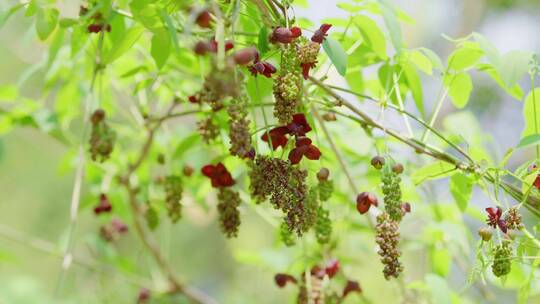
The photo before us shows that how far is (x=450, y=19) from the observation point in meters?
8.13

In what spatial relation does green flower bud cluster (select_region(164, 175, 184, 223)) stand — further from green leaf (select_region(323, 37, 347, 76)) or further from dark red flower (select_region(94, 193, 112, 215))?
green leaf (select_region(323, 37, 347, 76))

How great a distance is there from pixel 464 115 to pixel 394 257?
0.95m

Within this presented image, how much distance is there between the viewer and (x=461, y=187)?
1.14 meters

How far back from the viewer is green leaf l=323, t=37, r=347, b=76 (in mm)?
903

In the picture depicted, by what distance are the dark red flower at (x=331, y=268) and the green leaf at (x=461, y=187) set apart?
256 mm

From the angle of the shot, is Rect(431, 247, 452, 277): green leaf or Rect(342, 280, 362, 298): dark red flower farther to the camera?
Rect(431, 247, 452, 277): green leaf

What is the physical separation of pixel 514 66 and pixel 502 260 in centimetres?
24

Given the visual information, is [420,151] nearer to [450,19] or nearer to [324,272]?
[324,272]

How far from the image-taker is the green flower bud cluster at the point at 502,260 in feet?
3.08

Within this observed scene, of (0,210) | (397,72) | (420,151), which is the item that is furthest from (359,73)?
(0,210)

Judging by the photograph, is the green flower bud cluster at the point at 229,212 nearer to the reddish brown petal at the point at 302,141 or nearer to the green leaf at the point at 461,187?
the reddish brown petal at the point at 302,141

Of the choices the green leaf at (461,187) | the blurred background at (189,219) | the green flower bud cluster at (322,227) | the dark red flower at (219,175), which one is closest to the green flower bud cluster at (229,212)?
the dark red flower at (219,175)

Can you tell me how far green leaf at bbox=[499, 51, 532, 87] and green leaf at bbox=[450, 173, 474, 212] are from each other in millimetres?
213

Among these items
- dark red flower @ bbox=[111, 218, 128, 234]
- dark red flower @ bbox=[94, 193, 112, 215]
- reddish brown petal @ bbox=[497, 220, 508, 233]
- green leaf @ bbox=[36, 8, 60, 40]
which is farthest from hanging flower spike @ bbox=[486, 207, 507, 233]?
dark red flower @ bbox=[111, 218, 128, 234]
